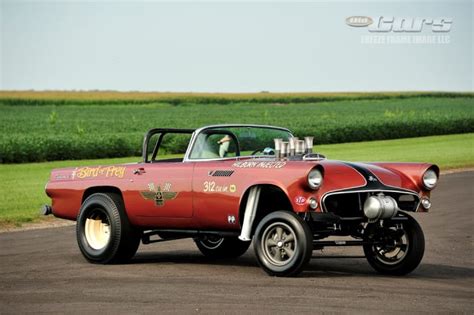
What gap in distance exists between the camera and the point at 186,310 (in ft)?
27.0

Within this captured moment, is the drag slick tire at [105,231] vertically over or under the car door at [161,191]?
under

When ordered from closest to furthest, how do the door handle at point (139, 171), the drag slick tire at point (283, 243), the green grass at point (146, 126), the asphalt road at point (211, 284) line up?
1. the asphalt road at point (211, 284)
2. the drag slick tire at point (283, 243)
3. the door handle at point (139, 171)
4. the green grass at point (146, 126)

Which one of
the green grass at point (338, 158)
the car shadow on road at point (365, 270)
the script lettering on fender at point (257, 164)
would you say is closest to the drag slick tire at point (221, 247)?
the car shadow on road at point (365, 270)

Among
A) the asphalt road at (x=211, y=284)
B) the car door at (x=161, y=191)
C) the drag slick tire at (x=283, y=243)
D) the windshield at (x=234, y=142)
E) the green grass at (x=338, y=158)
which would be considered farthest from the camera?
the green grass at (x=338, y=158)

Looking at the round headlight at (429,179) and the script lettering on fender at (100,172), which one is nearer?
the round headlight at (429,179)

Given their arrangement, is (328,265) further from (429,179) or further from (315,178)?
(315,178)

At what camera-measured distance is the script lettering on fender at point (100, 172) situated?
39.2 feet

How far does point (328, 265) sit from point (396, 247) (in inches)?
42.1

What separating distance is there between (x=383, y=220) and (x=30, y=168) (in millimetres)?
24101

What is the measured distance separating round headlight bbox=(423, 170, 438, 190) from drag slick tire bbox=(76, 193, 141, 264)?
340cm

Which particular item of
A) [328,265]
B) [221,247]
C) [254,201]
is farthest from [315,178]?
[221,247]

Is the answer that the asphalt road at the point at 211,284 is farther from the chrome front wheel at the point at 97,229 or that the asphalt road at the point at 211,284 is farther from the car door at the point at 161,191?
the car door at the point at 161,191

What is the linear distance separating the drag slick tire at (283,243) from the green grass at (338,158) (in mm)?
8668

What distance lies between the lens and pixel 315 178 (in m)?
9.93
